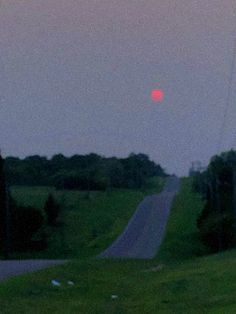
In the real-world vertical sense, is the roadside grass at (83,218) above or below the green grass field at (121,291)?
above

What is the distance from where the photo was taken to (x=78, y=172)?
11019cm

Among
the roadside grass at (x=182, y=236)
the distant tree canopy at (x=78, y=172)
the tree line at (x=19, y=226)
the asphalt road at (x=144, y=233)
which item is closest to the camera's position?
the roadside grass at (x=182, y=236)

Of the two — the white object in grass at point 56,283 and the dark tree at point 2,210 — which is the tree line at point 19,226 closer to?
the dark tree at point 2,210

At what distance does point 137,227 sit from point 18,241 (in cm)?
1671

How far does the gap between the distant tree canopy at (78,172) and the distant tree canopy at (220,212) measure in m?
24.0

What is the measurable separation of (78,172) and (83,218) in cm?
2785

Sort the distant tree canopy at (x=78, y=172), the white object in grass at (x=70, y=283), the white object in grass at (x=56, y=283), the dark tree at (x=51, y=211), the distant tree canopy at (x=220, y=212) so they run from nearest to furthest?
the white object in grass at (x=56, y=283) < the white object in grass at (x=70, y=283) < the distant tree canopy at (x=220, y=212) < the dark tree at (x=51, y=211) < the distant tree canopy at (x=78, y=172)

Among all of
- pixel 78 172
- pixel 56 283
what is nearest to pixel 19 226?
pixel 56 283

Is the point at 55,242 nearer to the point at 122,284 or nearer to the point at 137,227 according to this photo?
the point at 137,227

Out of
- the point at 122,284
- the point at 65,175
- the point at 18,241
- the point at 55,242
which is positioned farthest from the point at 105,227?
the point at 122,284

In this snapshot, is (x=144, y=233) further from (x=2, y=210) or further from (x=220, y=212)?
(x=2, y=210)

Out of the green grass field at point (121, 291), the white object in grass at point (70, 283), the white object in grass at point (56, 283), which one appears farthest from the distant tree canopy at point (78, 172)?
the white object in grass at point (56, 283)

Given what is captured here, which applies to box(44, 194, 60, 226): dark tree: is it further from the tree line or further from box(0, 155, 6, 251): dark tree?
box(0, 155, 6, 251): dark tree

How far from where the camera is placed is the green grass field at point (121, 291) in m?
19.9
